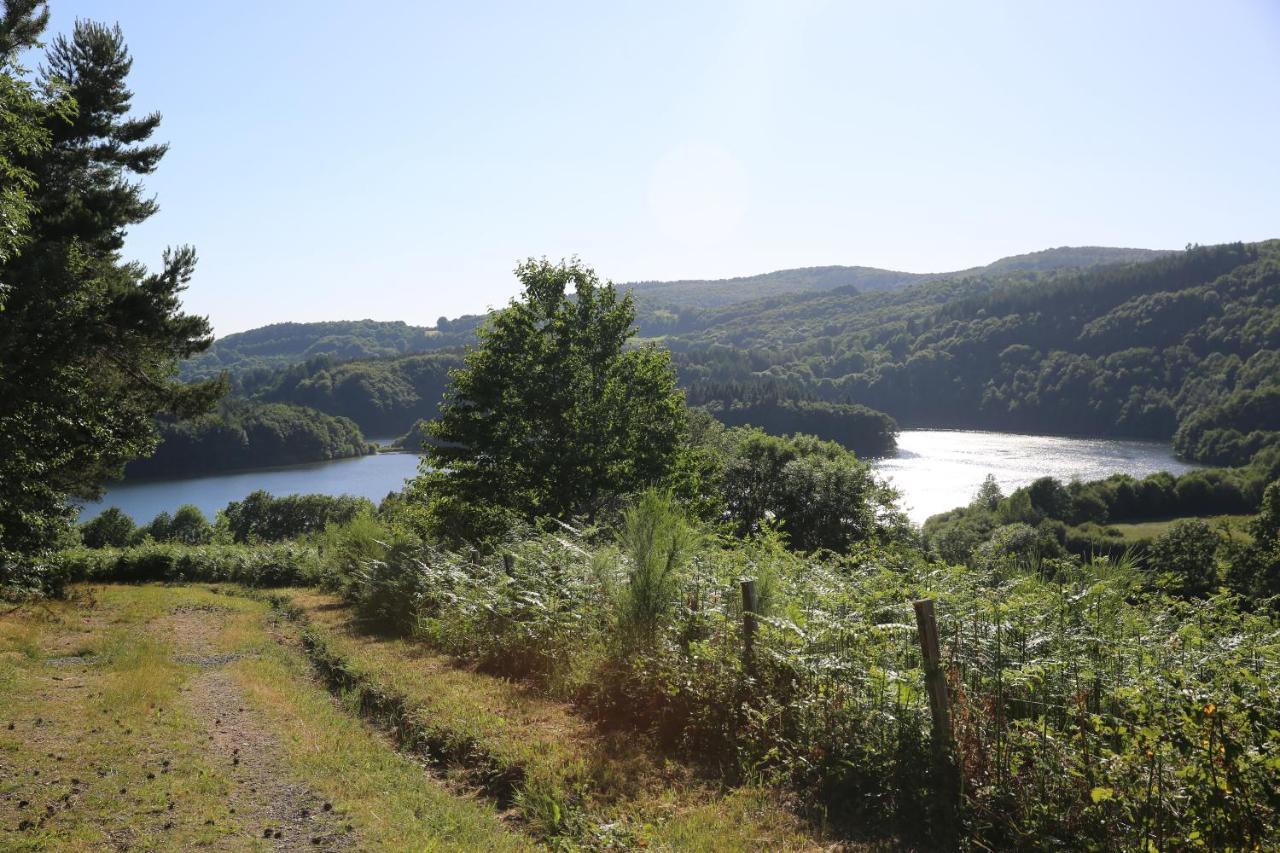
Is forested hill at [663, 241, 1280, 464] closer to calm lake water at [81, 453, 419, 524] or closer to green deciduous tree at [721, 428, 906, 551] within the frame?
calm lake water at [81, 453, 419, 524]

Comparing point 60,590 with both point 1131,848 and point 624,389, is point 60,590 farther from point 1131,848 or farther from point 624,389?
point 1131,848

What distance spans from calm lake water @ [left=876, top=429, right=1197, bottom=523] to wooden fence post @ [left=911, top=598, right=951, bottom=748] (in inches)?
3152

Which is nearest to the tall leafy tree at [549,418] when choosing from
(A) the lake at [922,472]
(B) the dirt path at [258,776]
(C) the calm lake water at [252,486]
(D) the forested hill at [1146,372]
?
(B) the dirt path at [258,776]

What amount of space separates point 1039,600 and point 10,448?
1650 centimetres

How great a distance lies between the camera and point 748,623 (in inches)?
277

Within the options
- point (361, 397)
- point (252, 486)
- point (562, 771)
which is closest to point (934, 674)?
point (562, 771)

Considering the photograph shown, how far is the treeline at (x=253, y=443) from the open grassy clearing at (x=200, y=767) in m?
122

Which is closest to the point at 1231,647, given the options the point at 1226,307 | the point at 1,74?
the point at 1,74

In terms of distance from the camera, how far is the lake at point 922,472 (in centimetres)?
10075

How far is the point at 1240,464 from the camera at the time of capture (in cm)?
11412

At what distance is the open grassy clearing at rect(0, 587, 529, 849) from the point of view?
5.32m

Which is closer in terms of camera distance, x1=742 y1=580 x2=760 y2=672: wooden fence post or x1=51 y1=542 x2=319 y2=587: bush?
x1=742 y1=580 x2=760 y2=672: wooden fence post

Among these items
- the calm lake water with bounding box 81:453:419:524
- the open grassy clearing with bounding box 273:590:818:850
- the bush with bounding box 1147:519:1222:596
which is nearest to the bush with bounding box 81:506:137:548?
the calm lake water with bounding box 81:453:419:524

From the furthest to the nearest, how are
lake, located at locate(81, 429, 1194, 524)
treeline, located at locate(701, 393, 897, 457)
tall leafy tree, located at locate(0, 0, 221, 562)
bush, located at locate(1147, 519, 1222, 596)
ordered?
treeline, located at locate(701, 393, 897, 457) < lake, located at locate(81, 429, 1194, 524) < tall leafy tree, located at locate(0, 0, 221, 562) < bush, located at locate(1147, 519, 1222, 596)
